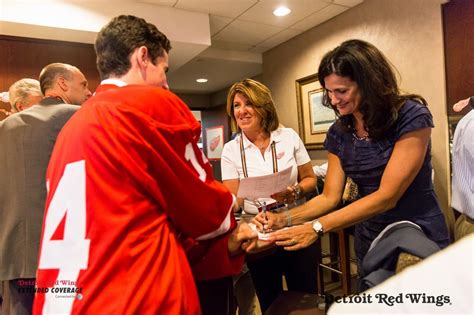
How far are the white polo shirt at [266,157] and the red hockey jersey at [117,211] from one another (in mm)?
1031

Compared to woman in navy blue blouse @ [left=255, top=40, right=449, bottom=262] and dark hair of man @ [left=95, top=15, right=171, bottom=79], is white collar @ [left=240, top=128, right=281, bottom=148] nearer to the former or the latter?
woman in navy blue blouse @ [left=255, top=40, right=449, bottom=262]

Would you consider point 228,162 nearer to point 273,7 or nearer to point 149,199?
point 149,199

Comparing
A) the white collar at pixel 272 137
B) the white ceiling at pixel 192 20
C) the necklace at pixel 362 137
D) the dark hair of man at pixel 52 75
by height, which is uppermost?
the white ceiling at pixel 192 20

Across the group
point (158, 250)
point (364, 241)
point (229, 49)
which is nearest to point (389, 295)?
point (158, 250)

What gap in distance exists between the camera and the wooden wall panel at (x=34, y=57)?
2730 millimetres

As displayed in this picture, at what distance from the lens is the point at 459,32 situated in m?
2.41

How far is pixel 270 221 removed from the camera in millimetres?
1258

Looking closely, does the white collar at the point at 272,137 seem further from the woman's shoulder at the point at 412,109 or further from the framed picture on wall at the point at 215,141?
the framed picture on wall at the point at 215,141

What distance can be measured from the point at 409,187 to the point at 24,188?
5.42ft

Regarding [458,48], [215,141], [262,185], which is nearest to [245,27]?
[458,48]

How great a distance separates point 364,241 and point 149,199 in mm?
848

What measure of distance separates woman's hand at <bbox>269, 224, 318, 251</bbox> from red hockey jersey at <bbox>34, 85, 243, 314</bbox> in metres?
0.41

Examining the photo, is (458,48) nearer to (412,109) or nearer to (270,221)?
(412,109)

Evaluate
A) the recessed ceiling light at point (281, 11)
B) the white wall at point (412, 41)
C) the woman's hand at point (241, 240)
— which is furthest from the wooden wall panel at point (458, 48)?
the woman's hand at point (241, 240)
